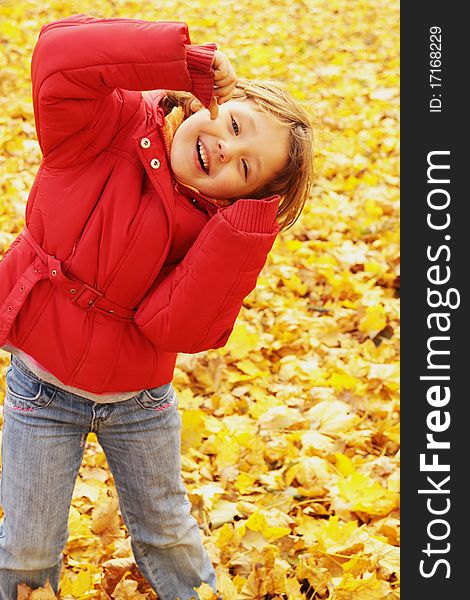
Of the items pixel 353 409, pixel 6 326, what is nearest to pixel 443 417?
pixel 353 409

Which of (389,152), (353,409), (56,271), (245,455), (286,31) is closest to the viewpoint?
(56,271)

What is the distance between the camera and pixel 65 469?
1941 mm

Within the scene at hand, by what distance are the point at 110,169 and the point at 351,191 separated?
→ 11.9 ft

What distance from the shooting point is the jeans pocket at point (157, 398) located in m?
1.97

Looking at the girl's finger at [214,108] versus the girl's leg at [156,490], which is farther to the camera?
the girl's leg at [156,490]

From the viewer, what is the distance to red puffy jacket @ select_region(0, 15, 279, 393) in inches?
66.4

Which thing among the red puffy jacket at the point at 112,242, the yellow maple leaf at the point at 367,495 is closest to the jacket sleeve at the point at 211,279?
the red puffy jacket at the point at 112,242

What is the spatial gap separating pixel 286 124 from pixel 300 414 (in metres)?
1.64

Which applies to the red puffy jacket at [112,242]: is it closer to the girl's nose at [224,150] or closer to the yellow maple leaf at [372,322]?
the girl's nose at [224,150]

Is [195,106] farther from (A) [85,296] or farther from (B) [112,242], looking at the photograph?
(A) [85,296]

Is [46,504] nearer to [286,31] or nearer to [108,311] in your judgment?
[108,311]

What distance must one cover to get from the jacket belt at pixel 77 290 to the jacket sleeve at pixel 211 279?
6cm

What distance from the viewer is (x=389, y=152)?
5766 millimetres

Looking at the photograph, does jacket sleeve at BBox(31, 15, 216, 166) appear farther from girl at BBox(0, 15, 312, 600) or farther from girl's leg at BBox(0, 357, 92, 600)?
girl's leg at BBox(0, 357, 92, 600)
